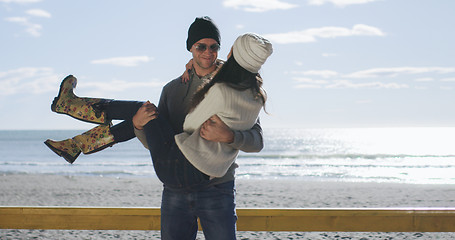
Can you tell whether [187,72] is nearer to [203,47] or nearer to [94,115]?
[203,47]

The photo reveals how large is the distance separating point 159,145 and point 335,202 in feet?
23.6

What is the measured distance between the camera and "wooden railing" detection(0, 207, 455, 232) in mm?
→ 2467

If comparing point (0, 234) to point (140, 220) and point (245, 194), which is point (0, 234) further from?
point (245, 194)

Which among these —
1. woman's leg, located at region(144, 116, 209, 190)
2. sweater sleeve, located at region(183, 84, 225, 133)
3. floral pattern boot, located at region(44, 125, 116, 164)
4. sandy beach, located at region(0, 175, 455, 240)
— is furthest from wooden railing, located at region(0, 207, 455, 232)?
sandy beach, located at region(0, 175, 455, 240)

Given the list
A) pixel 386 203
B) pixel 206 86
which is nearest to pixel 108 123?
pixel 206 86

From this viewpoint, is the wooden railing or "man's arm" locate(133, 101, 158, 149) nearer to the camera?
"man's arm" locate(133, 101, 158, 149)

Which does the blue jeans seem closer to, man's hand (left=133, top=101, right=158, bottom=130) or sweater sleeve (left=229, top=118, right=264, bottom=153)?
sweater sleeve (left=229, top=118, right=264, bottom=153)

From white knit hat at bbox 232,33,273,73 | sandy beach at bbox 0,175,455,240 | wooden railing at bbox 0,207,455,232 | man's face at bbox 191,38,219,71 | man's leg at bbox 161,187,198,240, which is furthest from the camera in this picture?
sandy beach at bbox 0,175,455,240

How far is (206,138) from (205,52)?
1.46ft

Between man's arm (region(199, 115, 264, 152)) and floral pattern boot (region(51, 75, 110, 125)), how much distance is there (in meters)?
0.51

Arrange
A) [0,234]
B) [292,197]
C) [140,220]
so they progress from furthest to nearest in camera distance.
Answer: [292,197], [0,234], [140,220]

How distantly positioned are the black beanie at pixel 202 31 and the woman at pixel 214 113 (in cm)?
29

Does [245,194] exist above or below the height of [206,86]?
below

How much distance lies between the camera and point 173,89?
2051mm
